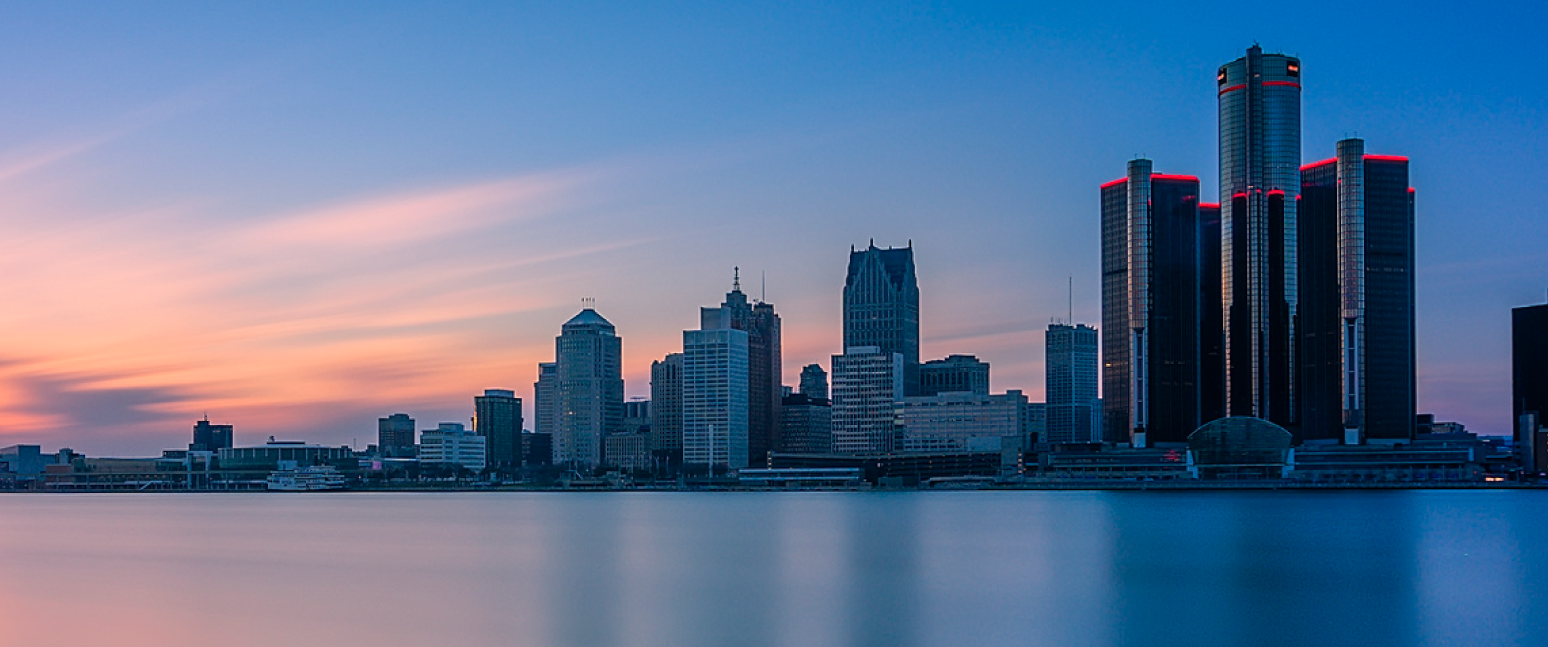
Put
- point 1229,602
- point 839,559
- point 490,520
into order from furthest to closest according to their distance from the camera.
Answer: point 490,520 → point 839,559 → point 1229,602

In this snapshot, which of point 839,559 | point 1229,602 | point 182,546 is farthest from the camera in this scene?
point 182,546

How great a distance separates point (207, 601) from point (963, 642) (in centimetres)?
3152

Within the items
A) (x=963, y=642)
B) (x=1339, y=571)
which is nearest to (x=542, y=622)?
(x=963, y=642)

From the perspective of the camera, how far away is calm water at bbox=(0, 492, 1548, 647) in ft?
154

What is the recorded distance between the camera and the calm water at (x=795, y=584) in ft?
154

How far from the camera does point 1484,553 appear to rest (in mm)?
79500

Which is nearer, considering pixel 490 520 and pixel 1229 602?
pixel 1229 602

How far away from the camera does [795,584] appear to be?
204 feet

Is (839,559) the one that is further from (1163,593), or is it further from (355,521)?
(355,521)

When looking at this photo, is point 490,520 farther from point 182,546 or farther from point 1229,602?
point 1229,602

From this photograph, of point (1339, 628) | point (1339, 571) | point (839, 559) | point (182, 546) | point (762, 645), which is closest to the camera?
point (762, 645)

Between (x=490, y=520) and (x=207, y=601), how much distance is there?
2998 inches

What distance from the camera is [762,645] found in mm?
43500

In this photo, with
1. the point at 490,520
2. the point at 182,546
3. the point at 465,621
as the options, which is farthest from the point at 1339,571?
the point at 490,520
